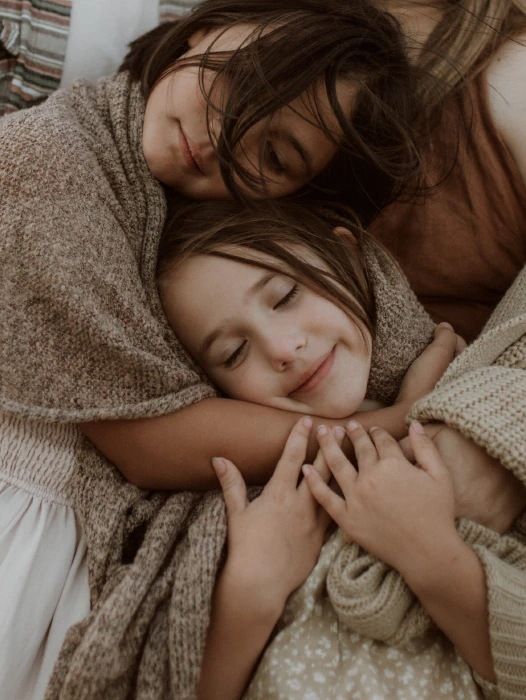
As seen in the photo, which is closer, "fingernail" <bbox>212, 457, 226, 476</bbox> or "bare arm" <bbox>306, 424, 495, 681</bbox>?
"bare arm" <bbox>306, 424, 495, 681</bbox>

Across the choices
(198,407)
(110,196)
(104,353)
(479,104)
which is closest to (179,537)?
(198,407)

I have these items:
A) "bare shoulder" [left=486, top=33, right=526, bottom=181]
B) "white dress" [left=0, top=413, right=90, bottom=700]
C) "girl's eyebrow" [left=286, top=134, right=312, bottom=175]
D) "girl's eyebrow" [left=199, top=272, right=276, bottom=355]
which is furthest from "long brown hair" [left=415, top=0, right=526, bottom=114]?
"white dress" [left=0, top=413, right=90, bottom=700]

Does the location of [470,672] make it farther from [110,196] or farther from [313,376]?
[110,196]

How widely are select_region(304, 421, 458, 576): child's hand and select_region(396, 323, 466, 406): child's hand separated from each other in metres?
0.19

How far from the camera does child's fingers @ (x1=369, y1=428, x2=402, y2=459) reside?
0.91 meters

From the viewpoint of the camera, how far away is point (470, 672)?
2.79 feet

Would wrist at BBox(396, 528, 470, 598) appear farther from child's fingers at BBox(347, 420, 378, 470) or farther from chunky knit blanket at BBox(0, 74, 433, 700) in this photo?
chunky knit blanket at BBox(0, 74, 433, 700)

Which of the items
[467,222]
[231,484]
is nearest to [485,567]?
[231,484]

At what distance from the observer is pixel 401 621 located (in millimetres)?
851

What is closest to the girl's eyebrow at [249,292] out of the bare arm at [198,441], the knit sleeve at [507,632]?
the bare arm at [198,441]

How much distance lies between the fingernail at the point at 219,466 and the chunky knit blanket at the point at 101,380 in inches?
1.6

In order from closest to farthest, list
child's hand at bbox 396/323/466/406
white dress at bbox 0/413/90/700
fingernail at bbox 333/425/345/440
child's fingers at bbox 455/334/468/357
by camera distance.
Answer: white dress at bbox 0/413/90/700, fingernail at bbox 333/425/345/440, child's hand at bbox 396/323/466/406, child's fingers at bbox 455/334/468/357

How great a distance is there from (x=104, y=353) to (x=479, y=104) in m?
0.95

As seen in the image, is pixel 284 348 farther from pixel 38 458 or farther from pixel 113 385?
pixel 38 458
